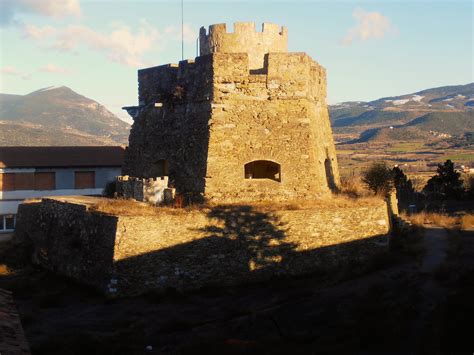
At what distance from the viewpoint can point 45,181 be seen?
29.6 metres

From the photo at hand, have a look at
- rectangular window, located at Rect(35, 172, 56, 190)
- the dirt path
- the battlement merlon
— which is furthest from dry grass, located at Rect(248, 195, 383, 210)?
rectangular window, located at Rect(35, 172, 56, 190)

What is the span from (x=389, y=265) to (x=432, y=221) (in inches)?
329

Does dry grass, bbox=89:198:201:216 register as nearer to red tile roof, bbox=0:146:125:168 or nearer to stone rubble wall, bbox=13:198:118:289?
stone rubble wall, bbox=13:198:118:289

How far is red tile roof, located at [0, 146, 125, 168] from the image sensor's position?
96.5 ft

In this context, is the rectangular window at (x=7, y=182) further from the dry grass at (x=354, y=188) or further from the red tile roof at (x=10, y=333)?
the red tile roof at (x=10, y=333)

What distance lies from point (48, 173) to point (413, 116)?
12918cm

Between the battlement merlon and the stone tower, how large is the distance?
0.03 m

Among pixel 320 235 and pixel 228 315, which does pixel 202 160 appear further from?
pixel 228 315

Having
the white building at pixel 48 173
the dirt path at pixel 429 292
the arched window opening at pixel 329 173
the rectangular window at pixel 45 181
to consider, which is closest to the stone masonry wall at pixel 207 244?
the dirt path at pixel 429 292

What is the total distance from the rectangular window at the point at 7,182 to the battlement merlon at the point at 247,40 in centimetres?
1363

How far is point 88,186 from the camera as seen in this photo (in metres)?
30.4

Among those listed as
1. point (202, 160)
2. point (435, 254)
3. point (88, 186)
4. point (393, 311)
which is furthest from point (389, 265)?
point (88, 186)

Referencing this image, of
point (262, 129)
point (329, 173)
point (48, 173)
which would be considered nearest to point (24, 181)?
point (48, 173)

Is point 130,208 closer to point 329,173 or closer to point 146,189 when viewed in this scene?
point 146,189
